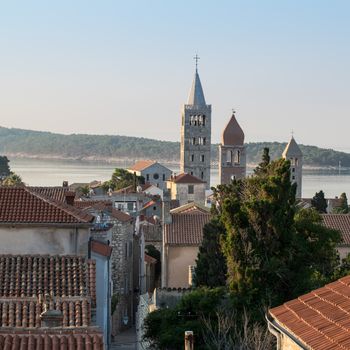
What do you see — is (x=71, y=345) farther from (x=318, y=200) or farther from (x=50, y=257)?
(x=318, y=200)

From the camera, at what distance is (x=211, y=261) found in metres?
29.0

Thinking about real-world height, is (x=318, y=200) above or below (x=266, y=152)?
below

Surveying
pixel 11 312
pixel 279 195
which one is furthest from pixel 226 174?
pixel 11 312

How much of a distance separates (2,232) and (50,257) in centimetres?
309

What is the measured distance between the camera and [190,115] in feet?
404

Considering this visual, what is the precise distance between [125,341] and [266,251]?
10570 mm

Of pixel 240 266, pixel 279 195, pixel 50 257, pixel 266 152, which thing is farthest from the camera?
pixel 266 152

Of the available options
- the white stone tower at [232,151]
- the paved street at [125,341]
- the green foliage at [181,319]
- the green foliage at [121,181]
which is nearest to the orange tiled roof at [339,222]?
the paved street at [125,341]

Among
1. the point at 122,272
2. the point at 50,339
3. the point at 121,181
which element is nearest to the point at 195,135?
the point at 121,181

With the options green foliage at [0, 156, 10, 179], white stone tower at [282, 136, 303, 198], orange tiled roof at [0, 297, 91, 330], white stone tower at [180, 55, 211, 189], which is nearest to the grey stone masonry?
white stone tower at [180, 55, 211, 189]

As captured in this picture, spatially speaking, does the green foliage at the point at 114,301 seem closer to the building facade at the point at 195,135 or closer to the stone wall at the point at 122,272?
the stone wall at the point at 122,272

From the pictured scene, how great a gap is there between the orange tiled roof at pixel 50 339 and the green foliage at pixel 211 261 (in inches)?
681

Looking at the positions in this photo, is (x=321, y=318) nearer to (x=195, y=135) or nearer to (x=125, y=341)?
(x=125, y=341)

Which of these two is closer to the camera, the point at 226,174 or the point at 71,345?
the point at 71,345
